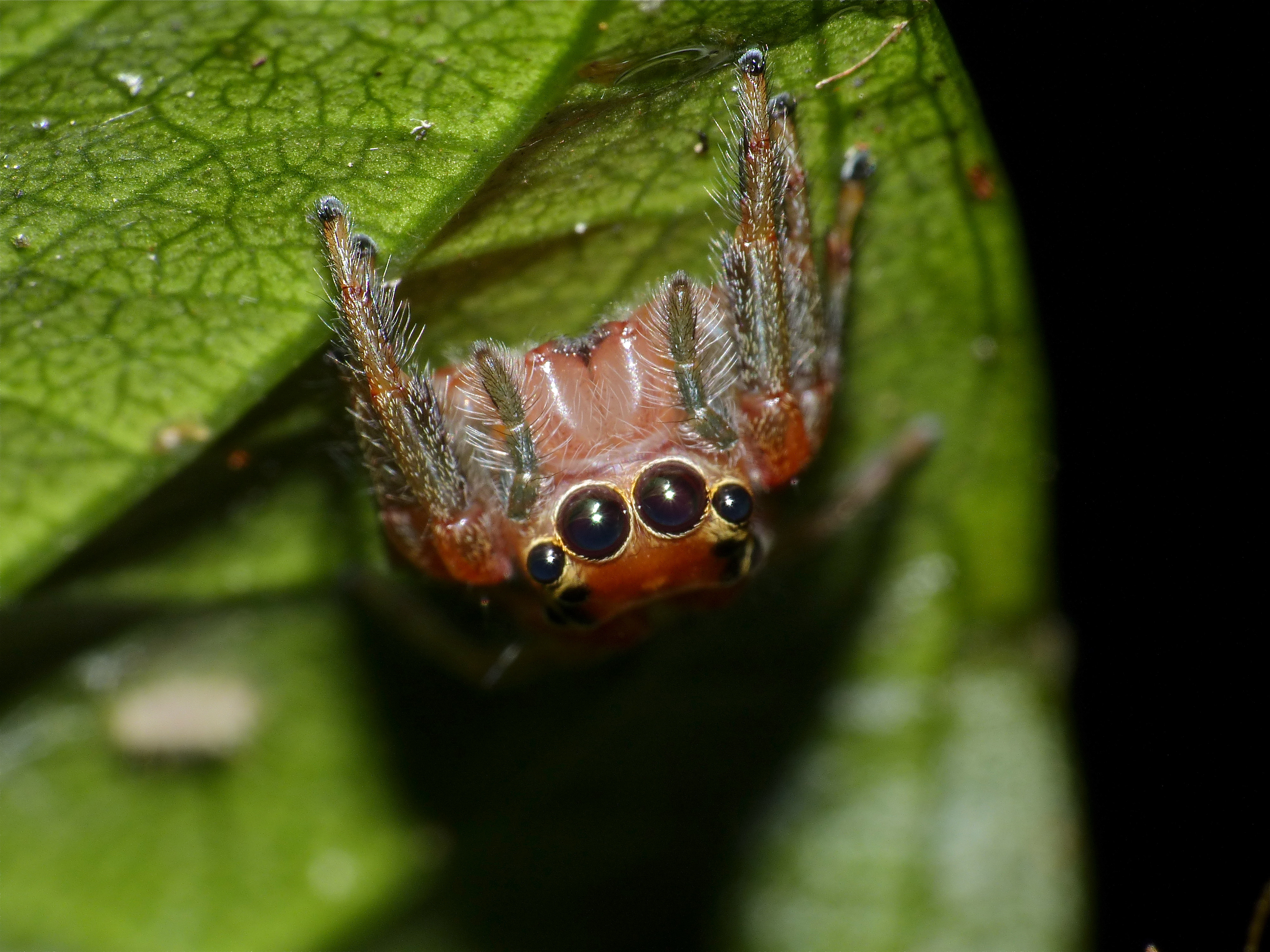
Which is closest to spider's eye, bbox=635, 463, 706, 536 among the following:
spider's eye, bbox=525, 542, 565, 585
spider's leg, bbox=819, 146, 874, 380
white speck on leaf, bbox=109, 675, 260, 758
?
spider's eye, bbox=525, 542, 565, 585

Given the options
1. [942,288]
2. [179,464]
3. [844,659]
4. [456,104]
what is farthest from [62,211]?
[844,659]

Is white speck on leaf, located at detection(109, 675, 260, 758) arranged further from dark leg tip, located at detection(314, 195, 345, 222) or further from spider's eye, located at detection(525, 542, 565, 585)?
dark leg tip, located at detection(314, 195, 345, 222)

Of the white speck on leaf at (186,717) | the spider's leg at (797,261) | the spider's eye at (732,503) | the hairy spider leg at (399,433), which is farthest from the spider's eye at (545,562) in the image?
the white speck on leaf at (186,717)

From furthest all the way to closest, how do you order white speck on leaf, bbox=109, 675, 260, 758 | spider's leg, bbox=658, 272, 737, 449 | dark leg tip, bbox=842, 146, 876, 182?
white speck on leaf, bbox=109, 675, 260, 758, dark leg tip, bbox=842, 146, 876, 182, spider's leg, bbox=658, 272, 737, 449

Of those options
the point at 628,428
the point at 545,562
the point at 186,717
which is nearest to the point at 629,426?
the point at 628,428

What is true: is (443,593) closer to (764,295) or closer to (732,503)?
(732,503)

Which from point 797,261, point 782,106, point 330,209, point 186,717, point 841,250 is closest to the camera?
point 330,209
